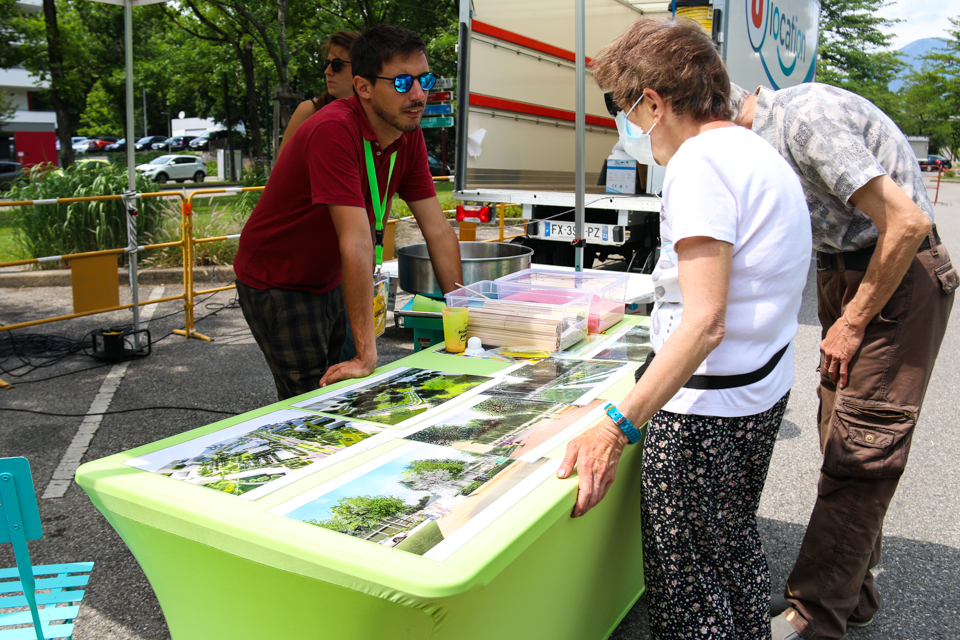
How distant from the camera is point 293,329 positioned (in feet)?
8.12

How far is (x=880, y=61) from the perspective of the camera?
3756 cm

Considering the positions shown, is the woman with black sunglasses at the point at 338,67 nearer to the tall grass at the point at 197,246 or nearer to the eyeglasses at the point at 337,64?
the eyeglasses at the point at 337,64

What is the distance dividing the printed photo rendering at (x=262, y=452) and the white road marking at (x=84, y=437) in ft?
5.17

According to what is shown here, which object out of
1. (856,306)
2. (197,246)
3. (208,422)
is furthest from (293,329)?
(197,246)

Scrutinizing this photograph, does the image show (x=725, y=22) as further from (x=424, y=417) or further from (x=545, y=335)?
(x=424, y=417)

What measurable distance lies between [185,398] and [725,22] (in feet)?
16.5

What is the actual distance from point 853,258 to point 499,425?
1.17 m

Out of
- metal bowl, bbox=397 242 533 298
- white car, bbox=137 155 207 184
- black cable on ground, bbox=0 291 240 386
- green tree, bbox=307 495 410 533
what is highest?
white car, bbox=137 155 207 184

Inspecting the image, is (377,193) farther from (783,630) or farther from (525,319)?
(783,630)

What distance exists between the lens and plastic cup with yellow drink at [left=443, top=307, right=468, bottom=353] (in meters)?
2.48

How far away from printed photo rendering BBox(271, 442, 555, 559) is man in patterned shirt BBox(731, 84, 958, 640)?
1110 mm

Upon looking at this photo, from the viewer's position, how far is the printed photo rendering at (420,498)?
124cm

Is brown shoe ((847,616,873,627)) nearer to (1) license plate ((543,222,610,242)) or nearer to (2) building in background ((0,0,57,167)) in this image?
(1) license plate ((543,222,610,242))

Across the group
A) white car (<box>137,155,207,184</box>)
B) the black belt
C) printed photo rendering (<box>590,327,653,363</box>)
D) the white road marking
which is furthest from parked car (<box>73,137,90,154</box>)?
the black belt
